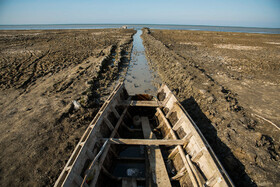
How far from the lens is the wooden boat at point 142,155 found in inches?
119

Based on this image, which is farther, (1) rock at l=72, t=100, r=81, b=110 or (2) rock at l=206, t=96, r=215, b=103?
(2) rock at l=206, t=96, r=215, b=103

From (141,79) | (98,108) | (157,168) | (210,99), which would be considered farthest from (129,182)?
(141,79)

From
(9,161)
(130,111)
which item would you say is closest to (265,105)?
(130,111)

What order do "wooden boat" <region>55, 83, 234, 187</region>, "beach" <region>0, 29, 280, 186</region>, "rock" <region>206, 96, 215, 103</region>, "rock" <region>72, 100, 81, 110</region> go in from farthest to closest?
"rock" <region>206, 96, 215, 103</region>, "rock" <region>72, 100, 81, 110</region>, "beach" <region>0, 29, 280, 186</region>, "wooden boat" <region>55, 83, 234, 187</region>

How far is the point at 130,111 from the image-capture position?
6270 millimetres

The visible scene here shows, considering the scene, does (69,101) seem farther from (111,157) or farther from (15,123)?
(111,157)

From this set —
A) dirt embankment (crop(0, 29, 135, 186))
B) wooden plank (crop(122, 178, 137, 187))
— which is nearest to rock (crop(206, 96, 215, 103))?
wooden plank (crop(122, 178, 137, 187))

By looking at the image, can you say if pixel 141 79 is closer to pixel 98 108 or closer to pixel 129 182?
pixel 98 108

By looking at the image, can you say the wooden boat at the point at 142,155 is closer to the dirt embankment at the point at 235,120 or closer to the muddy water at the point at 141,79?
the dirt embankment at the point at 235,120

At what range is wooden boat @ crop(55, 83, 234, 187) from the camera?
9.95 feet

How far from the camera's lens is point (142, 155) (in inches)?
182

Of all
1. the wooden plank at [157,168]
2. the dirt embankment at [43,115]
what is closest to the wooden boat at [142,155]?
the wooden plank at [157,168]

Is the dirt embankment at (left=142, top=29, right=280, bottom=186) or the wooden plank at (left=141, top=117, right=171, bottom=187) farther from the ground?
the dirt embankment at (left=142, top=29, right=280, bottom=186)

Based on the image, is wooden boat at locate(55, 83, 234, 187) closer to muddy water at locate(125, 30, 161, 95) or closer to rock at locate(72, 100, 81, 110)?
rock at locate(72, 100, 81, 110)
